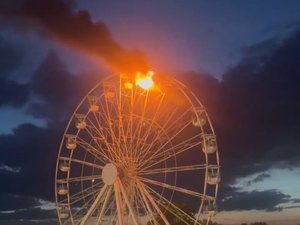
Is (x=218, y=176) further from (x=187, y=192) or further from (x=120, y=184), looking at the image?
(x=120, y=184)

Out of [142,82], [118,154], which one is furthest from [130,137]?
[142,82]

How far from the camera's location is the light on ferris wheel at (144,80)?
4936 cm

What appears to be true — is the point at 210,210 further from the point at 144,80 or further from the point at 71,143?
the point at 71,143

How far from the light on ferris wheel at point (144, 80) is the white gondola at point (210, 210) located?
11.1 meters

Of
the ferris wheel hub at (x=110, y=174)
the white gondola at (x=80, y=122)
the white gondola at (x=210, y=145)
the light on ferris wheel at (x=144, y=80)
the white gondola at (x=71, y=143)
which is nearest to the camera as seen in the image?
the white gondola at (x=210, y=145)

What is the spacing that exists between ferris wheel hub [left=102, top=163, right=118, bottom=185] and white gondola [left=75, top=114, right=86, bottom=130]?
18.0ft

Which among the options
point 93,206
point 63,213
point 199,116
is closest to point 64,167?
point 63,213

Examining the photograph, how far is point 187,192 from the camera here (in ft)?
149

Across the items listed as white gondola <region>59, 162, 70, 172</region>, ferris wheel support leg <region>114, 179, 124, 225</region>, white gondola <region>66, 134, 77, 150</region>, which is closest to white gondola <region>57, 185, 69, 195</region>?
white gondola <region>59, 162, 70, 172</region>

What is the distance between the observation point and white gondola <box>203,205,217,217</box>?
44319 mm

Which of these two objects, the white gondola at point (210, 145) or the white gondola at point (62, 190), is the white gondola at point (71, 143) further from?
the white gondola at point (210, 145)

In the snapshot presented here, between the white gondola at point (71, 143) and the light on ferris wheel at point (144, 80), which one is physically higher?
the light on ferris wheel at point (144, 80)

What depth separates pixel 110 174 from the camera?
157 feet

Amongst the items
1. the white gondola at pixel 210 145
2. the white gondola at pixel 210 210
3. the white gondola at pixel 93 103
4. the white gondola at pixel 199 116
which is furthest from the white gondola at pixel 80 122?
the white gondola at pixel 210 210
